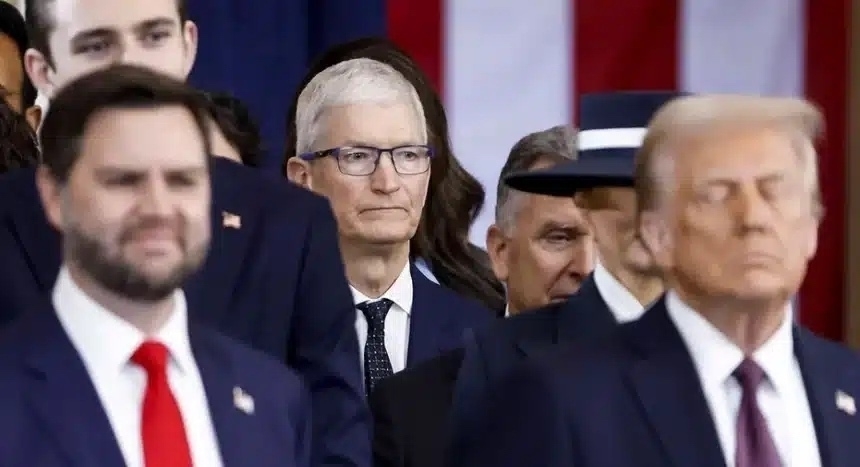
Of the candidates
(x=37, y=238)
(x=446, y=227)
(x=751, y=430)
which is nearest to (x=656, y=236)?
(x=751, y=430)

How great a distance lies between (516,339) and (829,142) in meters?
2.06

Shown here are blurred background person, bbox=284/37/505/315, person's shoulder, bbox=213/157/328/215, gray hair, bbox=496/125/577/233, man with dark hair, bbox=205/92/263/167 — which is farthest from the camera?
blurred background person, bbox=284/37/505/315

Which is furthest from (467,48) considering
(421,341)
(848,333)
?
(421,341)

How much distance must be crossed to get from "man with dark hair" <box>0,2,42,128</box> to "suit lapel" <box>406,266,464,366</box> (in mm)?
773

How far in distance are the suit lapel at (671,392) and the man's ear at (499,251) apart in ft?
3.15

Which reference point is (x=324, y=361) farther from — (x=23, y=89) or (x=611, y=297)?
(x=23, y=89)

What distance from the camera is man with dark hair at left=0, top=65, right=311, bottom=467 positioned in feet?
7.69

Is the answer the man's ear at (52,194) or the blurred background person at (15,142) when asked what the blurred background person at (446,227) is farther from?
the man's ear at (52,194)

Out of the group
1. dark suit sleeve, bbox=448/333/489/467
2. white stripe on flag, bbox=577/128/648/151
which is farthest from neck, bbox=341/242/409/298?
white stripe on flag, bbox=577/128/648/151

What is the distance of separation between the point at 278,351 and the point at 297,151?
666 mm

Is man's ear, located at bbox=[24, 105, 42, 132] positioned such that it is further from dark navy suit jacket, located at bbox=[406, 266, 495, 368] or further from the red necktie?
the red necktie

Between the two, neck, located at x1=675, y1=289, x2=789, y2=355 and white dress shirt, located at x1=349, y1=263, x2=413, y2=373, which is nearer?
neck, located at x1=675, y1=289, x2=789, y2=355

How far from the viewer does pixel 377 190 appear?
10.8ft

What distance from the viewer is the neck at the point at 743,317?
2.38 metres
